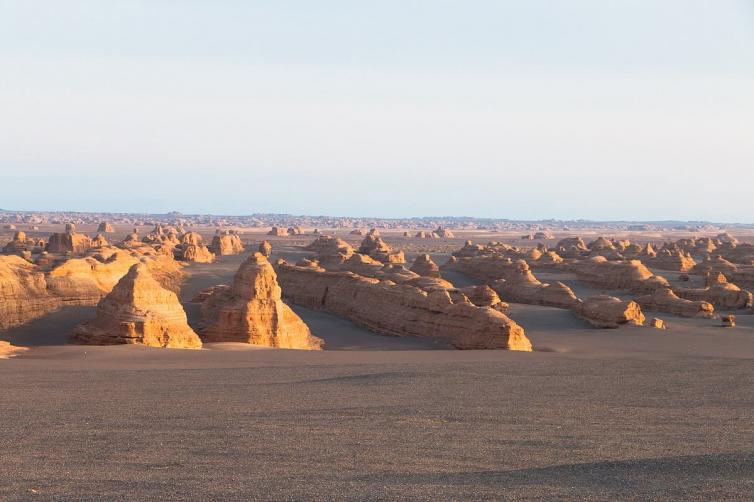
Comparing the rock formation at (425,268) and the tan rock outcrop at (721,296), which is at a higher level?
the rock formation at (425,268)

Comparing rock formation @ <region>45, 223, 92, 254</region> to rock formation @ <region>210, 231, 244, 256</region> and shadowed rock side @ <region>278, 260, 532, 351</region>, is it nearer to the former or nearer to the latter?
rock formation @ <region>210, 231, 244, 256</region>

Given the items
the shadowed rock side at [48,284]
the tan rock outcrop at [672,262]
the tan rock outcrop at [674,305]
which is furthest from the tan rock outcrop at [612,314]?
the tan rock outcrop at [672,262]

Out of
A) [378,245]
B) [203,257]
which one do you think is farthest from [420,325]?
[378,245]

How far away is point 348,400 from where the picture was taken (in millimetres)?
14008

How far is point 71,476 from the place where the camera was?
8.58 metres

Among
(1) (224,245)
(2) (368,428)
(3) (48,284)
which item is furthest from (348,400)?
(1) (224,245)

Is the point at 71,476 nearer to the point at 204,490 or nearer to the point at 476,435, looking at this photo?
the point at 204,490

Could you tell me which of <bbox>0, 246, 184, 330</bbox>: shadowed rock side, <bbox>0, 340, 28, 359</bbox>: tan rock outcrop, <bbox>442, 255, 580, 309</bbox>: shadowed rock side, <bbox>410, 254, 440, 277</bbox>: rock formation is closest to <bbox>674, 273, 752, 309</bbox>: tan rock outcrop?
<bbox>442, 255, 580, 309</bbox>: shadowed rock side

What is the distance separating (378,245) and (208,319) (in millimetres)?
56307

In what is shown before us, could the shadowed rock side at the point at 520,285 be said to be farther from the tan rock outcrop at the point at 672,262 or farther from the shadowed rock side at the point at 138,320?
the shadowed rock side at the point at 138,320

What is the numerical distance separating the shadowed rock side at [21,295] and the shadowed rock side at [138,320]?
179 inches

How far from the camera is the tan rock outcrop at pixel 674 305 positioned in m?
41.5

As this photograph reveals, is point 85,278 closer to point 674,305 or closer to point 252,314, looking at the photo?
point 252,314

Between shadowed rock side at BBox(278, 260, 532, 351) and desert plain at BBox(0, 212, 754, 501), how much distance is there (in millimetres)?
101
